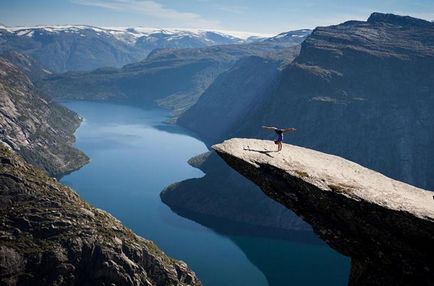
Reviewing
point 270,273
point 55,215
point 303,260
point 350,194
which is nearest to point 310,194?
point 350,194

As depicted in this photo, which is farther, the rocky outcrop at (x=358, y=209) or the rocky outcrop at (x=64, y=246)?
the rocky outcrop at (x=64, y=246)

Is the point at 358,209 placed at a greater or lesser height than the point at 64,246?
greater

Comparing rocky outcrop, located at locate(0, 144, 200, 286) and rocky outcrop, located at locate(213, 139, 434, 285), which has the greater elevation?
rocky outcrop, located at locate(213, 139, 434, 285)

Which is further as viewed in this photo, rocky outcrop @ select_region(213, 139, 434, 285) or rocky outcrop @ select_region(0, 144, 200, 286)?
rocky outcrop @ select_region(0, 144, 200, 286)

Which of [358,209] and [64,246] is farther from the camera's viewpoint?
[64,246]

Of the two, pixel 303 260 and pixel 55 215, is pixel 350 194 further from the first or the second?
pixel 303 260
